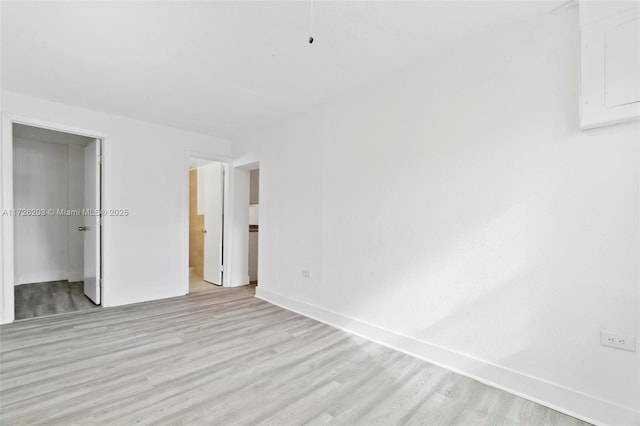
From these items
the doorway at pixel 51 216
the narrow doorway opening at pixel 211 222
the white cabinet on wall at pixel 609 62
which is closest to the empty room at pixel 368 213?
the white cabinet on wall at pixel 609 62

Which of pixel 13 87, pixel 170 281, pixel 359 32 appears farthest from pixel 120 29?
pixel 170 281

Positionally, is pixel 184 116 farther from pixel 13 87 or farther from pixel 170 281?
pixel 170 281

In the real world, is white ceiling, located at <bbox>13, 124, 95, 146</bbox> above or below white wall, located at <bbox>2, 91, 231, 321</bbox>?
above

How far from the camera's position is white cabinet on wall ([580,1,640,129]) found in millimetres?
1572

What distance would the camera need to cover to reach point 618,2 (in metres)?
1.60

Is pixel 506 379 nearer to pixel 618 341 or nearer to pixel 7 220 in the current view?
pixel 618 341

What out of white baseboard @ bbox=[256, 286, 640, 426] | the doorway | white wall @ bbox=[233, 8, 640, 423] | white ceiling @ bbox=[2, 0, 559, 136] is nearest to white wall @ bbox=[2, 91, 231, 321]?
the doorway

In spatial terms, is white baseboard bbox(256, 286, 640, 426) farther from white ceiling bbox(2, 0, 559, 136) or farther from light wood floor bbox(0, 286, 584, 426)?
white ceiling bbox(2, 0, 559, 136)

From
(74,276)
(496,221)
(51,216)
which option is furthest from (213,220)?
(496,221)

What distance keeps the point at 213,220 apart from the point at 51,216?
2.94 meters

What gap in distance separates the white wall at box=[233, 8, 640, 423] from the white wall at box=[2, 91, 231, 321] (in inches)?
96.4

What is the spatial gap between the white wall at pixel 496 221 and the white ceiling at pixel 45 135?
407 cm

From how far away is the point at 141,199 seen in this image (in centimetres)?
402

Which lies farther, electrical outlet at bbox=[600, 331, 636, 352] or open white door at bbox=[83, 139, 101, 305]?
open white door at bbox=[83, 139, 101, 305]
